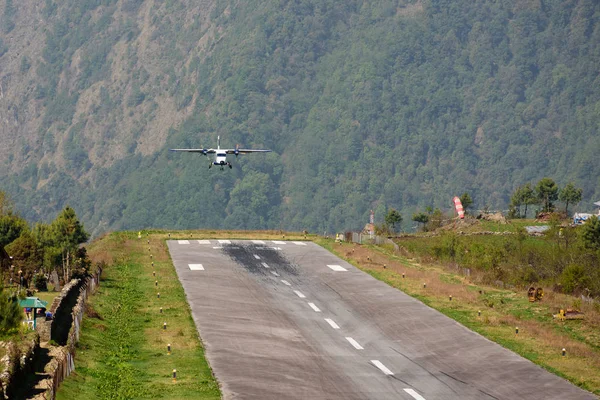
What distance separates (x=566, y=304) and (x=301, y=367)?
81.5 ft

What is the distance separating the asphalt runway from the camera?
139 feet

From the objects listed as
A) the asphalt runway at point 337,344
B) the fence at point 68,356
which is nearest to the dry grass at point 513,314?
the asphalt runway at point 337,344

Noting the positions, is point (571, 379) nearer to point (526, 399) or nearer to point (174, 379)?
point (526, 399)

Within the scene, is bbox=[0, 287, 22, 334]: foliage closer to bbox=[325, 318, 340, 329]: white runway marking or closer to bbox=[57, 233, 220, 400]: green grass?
bbox=[57, 233, 220, 400]: green grass

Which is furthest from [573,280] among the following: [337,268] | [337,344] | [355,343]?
[337,344]

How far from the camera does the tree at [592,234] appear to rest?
99.4m

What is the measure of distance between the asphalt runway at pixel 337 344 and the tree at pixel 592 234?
3183cm

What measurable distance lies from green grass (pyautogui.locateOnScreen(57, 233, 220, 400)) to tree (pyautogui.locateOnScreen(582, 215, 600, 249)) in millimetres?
44430

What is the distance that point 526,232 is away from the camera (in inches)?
4611

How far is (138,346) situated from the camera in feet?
164

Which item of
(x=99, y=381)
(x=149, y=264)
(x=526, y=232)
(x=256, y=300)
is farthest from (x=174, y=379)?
(x=526, y=232)

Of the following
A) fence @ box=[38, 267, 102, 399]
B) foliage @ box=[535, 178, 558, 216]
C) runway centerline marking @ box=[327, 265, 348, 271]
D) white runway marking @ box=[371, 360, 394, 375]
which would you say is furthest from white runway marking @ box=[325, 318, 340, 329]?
foliage @ box=[535, 178, 558, 216]

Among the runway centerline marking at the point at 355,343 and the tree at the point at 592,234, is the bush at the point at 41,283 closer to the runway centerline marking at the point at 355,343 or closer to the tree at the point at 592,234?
the runway centerline marking at the point at 355,343

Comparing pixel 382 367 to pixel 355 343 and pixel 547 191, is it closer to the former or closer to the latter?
pixel 355 343
